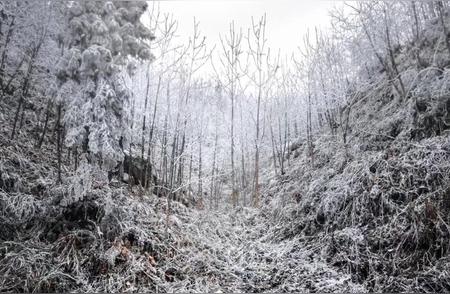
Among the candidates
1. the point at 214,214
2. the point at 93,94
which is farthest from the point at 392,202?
the point at 93,94

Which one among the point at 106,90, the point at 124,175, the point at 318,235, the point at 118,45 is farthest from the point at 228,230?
the point at 118,45

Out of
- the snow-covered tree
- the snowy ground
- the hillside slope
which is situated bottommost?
the snowy ground

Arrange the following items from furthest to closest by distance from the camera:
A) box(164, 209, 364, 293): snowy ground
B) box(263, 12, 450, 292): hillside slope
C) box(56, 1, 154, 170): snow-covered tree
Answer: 1. box(56, 1, 154, 170): snow-covered tree
2. box(164, 209, 364, 293): snowy ground
3. box(263, 12, 450, 292): hillside slope

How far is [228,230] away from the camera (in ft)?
29.1

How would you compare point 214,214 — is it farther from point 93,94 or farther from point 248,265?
point 93,94

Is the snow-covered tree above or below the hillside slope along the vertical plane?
above

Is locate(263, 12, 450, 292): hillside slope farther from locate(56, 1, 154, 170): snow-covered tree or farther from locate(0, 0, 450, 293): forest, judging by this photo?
locate(56, 1, 154, 170): snow-covered tree

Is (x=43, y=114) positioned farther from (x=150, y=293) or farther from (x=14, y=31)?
(x=150, y=293)

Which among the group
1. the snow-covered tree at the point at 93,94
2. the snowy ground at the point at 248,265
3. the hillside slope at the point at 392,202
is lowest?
the snowy ground at the point at 248,265

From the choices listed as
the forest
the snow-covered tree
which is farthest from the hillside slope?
the snow-covered tree

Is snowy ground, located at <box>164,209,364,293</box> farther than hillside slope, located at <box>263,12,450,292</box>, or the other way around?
snowy ground, located at <box>164,209,364,293</box>

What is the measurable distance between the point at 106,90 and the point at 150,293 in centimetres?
486

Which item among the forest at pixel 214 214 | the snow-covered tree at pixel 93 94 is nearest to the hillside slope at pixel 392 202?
the forest at pixel 214 214

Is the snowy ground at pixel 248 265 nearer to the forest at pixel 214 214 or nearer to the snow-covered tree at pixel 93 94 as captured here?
the forest at pixel 214 214
